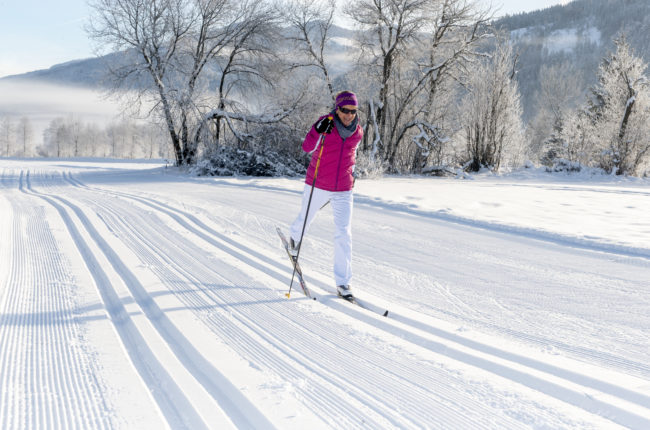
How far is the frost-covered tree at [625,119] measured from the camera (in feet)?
68.0

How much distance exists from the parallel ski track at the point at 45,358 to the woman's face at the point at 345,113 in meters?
2.64

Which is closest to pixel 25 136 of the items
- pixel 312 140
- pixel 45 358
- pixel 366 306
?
pixel 312 140

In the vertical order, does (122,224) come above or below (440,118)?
below

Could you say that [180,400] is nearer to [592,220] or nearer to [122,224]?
[122,224]

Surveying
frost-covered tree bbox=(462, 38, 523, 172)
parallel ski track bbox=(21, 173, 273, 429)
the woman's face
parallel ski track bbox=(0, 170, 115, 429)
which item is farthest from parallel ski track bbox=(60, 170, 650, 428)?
frost-covered tree bbox=(462, 38, 523, 172)

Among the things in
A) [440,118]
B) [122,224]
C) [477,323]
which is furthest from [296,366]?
[440,118]

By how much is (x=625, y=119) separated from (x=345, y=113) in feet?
75.2

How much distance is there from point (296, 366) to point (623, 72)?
25.4 meters

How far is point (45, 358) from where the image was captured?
252cm

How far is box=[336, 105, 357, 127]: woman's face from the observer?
12.6 feet

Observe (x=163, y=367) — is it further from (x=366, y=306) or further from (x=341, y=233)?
(x=341, y=233)

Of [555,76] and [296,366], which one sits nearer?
[296,366]

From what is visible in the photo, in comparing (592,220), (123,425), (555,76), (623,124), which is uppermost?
(555,76)

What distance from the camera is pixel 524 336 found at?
3.13 meters
